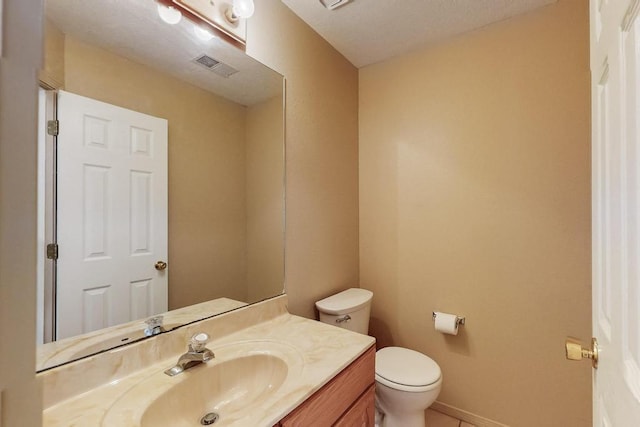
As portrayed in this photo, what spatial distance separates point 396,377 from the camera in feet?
4.73

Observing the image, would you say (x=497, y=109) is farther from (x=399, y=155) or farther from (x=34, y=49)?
(x=34, y=49)

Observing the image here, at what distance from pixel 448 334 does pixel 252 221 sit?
4.57ft

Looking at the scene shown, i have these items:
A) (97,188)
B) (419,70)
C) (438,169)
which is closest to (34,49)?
(97,188)

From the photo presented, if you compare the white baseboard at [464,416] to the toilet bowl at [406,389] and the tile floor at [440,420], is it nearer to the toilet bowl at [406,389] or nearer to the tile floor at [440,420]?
the tile floor at [440,420]

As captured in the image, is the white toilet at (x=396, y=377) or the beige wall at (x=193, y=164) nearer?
the beige wall at (x=193, y=164)

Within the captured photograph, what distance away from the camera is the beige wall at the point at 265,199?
135 cm

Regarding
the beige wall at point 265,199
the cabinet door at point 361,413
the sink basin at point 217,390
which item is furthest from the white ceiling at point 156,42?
the cabinet door at point 361,413

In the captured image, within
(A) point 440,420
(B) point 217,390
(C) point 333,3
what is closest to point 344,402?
(B) point 217,390

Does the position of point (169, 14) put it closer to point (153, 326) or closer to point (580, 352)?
point (153, 326)

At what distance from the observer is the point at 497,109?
64.5 inches

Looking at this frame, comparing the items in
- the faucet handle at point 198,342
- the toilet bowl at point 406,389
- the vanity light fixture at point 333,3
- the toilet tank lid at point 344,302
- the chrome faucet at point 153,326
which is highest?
the vanity light fixture at point 333,3

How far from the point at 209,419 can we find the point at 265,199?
2.90 feet

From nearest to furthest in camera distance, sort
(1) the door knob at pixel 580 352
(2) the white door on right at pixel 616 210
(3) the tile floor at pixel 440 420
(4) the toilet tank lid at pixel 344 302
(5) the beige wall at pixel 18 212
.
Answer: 1. (5) the beige wall at pixel 18 212
2. (2) the white door on right at pixel 616 210
3. (1) the door knob at pixel 580 352
4. (4) the toilet tank lid at pixel 344 302
5. (3) the tile floor at pixel 440 420

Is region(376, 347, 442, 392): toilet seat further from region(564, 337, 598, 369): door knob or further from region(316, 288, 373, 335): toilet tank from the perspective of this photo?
region(564, 337, 598, 369): door knob
